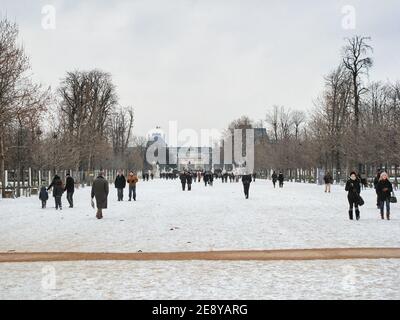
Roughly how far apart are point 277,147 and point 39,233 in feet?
239

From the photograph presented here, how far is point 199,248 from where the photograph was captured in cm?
1318

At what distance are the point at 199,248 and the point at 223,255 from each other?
1.22 metres

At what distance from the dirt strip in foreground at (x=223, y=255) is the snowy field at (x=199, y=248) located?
0.53 meters

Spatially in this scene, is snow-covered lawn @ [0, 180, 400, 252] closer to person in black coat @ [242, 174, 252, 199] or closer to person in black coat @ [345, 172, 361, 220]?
person in black coat @ [345, 172, 361, 220]

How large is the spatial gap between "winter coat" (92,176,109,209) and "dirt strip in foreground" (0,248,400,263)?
346 inches

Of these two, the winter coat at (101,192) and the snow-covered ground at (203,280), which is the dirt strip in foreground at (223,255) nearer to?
the snow-covered ground at (203,280)

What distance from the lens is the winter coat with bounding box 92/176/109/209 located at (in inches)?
849

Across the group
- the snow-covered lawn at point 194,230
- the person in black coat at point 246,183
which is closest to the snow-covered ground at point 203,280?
the snow-covered lawn at point 194,230

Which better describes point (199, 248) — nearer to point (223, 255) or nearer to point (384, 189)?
point (223, 255)

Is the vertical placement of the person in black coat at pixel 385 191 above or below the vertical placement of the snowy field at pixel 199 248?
above

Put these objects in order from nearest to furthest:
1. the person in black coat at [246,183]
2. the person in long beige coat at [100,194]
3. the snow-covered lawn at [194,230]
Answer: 1. the snow-covered lawn at [194,230]
2. the person in long beige coat at [100,194]
3. the person in black coat at [246,183]

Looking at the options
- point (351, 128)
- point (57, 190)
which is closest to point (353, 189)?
point (57, 190)

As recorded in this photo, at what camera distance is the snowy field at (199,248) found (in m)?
8.52
